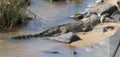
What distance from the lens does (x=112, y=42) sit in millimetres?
1617

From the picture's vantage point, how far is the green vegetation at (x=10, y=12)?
816cm

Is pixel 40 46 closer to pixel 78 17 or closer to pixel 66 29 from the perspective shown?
pixel 66 29

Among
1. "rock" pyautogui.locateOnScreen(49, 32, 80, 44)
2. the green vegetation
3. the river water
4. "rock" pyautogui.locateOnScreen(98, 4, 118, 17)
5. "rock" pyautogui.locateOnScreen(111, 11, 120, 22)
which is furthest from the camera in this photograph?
"rock" pyautogui.locateOnScreen(98, 4, 118, 17)

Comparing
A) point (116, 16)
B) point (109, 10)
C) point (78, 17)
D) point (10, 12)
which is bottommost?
point (78, 17)

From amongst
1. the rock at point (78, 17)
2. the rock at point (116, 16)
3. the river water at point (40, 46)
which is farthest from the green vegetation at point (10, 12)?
the rock at point (116, 16)

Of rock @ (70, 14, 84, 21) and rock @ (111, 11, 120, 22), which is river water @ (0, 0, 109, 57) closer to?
rock @ (70, 14, 84, 21)

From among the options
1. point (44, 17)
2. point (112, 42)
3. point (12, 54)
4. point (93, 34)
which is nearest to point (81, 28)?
point (93, 34)

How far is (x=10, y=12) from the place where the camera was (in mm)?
8328

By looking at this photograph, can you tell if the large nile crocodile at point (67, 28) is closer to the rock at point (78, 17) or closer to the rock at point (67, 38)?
the rock at point (67, 38)

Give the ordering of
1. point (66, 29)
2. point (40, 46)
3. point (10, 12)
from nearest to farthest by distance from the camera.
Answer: point (40, 46)
point (66, 29)
point (10, 12)

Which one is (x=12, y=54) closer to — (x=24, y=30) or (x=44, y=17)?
(x=24, y=30)

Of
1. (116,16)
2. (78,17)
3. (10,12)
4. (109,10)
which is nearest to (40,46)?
(10,12)

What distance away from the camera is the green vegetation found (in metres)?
8.16

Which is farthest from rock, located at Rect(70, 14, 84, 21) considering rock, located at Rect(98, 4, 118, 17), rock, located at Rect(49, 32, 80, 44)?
rock, located at Rect(49, 32, 80, 44)
